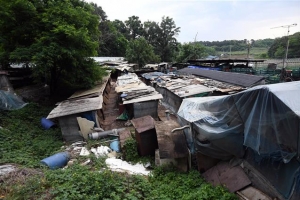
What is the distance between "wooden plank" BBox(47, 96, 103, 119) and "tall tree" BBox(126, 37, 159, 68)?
2442 cm

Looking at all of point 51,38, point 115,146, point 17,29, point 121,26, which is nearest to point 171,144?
point 115,146

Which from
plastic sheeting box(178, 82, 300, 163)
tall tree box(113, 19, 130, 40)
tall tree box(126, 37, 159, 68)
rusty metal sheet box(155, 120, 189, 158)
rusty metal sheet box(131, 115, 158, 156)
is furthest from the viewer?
tall tree box(113, 19, 130, 40)

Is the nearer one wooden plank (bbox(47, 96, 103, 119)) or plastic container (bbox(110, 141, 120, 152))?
plastic container (bbox(110, 141, 120, 152))

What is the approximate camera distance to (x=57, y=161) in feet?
21.9

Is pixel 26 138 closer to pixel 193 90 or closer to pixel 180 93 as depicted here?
pixel 180 93

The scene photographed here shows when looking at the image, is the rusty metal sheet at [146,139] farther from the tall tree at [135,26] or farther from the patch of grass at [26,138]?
the tall tree at [135,26]

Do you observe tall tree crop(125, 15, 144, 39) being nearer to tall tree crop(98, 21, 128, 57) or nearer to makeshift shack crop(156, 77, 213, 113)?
tall tree crop(98, 21, 128, 57)

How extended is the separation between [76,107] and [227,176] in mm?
7726

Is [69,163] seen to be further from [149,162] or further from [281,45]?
[281,45]

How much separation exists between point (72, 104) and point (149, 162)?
601 cm

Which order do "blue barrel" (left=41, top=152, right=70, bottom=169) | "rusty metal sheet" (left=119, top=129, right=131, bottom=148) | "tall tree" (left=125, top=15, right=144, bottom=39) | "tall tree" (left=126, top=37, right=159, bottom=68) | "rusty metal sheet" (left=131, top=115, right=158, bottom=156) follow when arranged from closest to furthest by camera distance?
"blue barrel" (left=41, top=152, right=70, bottom=169)
"rusty metal sheet" (left=131, top=115, right=158, bottom=156)
"rusty metal sheet" (left=119, top=129, right=131, bottom=148)
"tall tree" (left=126, top=37, right=159, bottom=68)
"tall tree" (left=125, top=15, right=144, bottom=39)

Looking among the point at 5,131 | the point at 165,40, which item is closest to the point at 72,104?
the point at 5,131

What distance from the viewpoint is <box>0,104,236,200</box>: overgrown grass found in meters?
4.30

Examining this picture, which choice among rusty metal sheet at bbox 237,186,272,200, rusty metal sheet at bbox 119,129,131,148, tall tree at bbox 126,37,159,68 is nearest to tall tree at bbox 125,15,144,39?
tall tree at bbox 126,37,159,68
